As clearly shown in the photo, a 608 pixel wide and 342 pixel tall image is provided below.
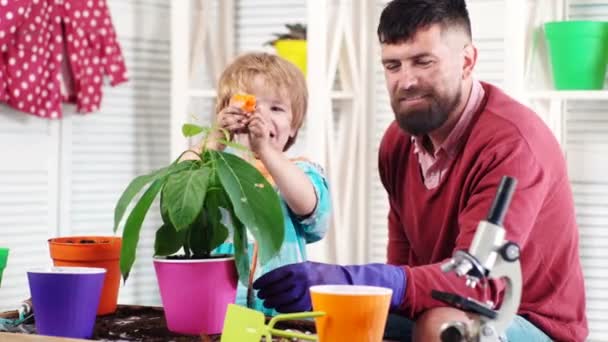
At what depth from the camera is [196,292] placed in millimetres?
1422

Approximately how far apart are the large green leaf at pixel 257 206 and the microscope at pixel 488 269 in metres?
0.31

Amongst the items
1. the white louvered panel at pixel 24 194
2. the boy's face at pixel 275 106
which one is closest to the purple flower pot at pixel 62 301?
the boy's face at pixel 275 106

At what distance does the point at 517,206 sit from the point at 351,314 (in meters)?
0.68

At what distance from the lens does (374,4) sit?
3.46 meters

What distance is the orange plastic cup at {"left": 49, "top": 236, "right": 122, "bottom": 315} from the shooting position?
1.56 meters

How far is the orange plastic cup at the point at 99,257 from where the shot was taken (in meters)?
1.56

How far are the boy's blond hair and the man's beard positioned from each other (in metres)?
0.22

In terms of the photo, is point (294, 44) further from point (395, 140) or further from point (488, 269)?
Result: point (488, 269)

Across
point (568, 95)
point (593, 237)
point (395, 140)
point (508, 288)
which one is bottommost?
point (593, 237)

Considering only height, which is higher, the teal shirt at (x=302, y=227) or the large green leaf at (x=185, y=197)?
the large green leaf at (x=185, y=197)

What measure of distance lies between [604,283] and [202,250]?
2.05 meters

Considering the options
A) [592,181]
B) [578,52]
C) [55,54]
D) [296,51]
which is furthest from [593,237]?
[55,54]

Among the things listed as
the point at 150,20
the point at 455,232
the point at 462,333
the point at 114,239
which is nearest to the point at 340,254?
the point at 150,20

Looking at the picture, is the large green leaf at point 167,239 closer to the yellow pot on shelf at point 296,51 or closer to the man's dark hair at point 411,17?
the man's dark hair at point 411,17
